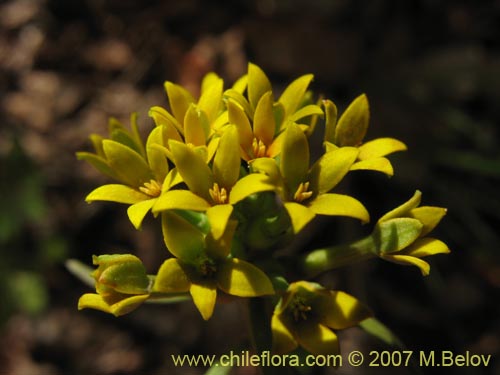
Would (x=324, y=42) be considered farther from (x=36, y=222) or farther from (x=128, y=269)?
(x=128, y=269)

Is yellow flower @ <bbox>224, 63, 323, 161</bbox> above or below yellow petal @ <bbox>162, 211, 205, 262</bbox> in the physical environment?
above

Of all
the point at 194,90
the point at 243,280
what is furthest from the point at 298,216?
the point at 194,90

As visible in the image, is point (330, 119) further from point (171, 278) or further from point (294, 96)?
point (171, 278)

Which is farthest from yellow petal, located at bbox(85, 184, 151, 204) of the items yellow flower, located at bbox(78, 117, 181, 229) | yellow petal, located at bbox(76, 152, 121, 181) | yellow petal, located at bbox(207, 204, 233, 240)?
yellow petal, located at bbox(207, 204, 233, 240)

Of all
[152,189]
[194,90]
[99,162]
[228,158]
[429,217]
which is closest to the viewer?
[228,158]

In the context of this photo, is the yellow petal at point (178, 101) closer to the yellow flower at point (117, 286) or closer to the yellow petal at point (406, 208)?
the yellow flower at point (117, 286)

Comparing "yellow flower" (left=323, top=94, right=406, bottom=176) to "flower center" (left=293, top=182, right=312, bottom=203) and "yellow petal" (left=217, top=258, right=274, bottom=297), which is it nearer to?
"flower center" (left=293, top=182, right=312, bottom=203)

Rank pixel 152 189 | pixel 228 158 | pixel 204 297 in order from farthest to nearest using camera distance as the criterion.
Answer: pixel 152 189, pixel 228 158, pixel 204 297
